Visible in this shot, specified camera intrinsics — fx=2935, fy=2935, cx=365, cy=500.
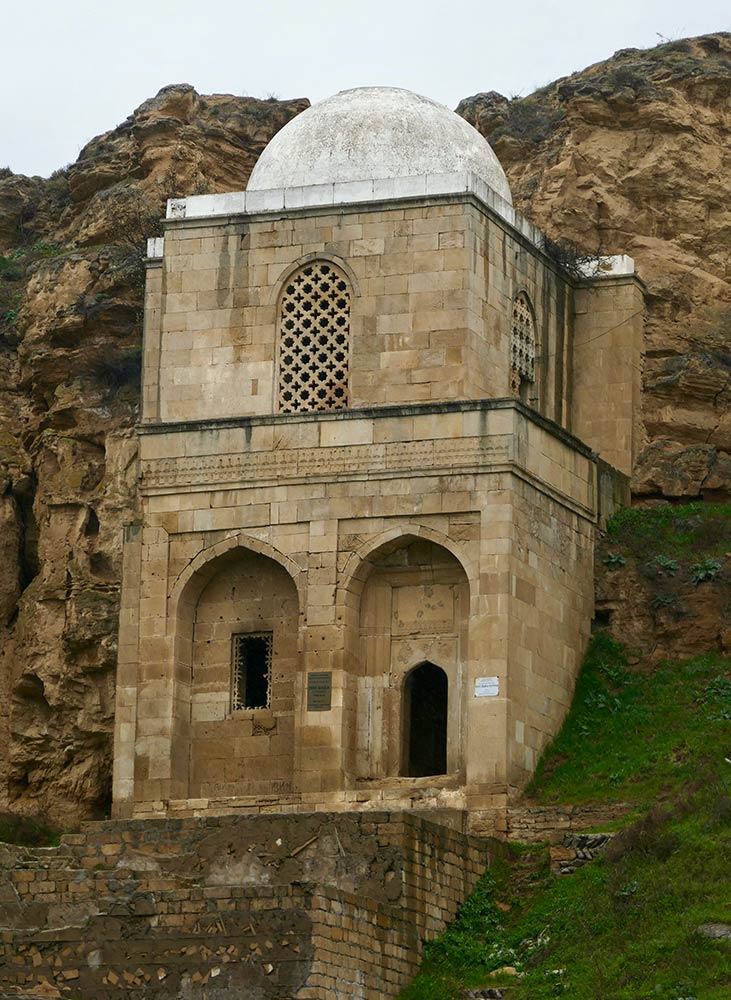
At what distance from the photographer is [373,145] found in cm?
3691

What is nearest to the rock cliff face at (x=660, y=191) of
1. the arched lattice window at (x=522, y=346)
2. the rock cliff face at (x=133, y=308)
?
the rock cliff face at (x=133, y=308)

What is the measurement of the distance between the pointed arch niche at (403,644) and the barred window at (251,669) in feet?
4.31

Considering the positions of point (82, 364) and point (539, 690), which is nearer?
point (539, 690)

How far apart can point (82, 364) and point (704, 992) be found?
1659cm

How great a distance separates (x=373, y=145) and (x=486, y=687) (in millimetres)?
7396

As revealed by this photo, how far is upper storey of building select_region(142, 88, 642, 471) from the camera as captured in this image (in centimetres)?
3575

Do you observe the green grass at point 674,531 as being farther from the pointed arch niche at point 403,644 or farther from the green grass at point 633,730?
the pointed arch niche at point 403,644

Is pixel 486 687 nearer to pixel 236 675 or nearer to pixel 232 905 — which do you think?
pixel 236 675

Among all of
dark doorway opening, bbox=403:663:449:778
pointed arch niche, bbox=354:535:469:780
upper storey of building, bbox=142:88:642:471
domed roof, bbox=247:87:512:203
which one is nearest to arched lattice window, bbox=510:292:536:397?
upper storey of building, bbox=142:88:642:471

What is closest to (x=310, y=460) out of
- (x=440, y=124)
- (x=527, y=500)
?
(x=527, y=500)

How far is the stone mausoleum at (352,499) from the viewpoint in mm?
34531

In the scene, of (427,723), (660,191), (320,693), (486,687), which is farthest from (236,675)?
(660,191)

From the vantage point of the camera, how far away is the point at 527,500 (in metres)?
35.0

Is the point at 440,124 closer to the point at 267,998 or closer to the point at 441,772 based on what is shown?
the point at 441,772
